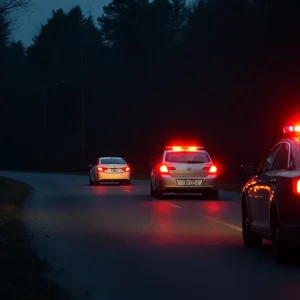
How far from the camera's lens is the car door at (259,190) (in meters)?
14.7

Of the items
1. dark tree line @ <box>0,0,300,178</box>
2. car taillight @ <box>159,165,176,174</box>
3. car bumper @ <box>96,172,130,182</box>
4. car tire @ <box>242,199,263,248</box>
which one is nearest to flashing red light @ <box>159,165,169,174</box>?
car taillight @ <box>159,165,176,174</box>

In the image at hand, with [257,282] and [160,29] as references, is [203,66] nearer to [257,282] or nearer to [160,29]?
[160,29]

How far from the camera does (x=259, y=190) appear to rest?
14.9m

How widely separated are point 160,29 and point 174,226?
83.1 m

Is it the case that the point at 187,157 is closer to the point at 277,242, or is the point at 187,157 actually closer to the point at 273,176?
the point at 273,176

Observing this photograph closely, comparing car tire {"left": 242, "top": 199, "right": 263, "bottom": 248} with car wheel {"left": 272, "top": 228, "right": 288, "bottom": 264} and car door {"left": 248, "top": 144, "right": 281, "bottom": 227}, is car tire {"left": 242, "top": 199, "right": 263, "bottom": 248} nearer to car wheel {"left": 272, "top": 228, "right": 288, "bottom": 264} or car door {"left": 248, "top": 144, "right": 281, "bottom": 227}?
car door {"left": 248, "top": 144, "right": 281, "bottom": 227}

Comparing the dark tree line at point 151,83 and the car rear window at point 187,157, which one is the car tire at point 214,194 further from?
the dark tree line at point 151,83

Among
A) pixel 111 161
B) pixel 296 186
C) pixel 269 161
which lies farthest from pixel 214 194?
pixel 296 186

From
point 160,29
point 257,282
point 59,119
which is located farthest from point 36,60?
point 257,282

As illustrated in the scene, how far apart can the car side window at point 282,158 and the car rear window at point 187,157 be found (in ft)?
58.8

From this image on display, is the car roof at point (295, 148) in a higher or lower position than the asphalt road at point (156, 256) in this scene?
higher

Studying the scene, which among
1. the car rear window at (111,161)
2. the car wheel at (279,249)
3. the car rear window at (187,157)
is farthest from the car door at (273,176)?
the car rear window at (111,161)

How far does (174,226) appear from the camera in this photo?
20.3 m

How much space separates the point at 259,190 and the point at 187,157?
58.8ft
